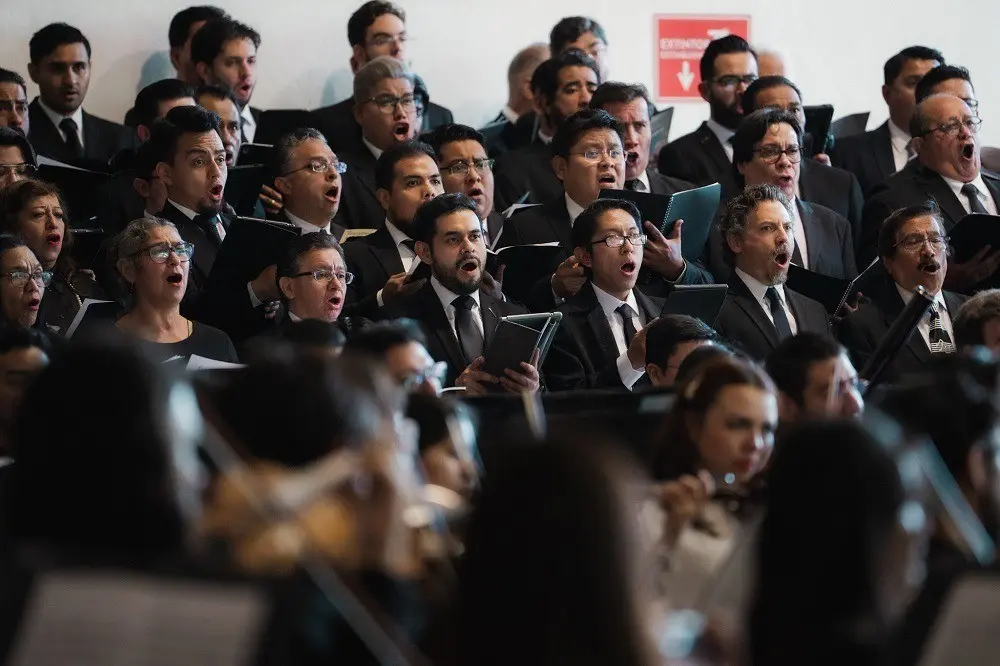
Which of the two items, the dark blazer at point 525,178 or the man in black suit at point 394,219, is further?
the dark blazer at point 525,178

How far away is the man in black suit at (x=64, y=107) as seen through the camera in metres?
6.40

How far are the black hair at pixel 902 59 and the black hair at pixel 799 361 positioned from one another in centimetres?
341

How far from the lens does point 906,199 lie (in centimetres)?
602

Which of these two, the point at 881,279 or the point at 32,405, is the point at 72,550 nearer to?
the point at 32,405

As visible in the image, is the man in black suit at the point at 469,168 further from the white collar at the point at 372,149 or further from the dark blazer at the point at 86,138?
the dark blazer at the point at 86,138

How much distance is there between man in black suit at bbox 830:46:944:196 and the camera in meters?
6.75

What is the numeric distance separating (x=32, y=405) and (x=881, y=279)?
12.2 ft

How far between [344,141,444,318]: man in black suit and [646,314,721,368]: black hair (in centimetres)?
93

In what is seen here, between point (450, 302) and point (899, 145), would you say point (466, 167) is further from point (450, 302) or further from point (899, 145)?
point (899, 145)

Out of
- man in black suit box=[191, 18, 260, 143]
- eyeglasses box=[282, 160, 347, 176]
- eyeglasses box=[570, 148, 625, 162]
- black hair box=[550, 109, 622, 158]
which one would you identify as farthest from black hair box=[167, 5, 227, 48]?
eyeglasses box=[570, 148, 625, 162]

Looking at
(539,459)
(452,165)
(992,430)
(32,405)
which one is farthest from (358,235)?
(539,459)

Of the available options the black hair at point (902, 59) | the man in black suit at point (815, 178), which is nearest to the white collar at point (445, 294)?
the man in black suit at point (815, 178)

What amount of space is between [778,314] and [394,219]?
1.25m

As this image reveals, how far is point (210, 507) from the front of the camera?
212 centimetres
